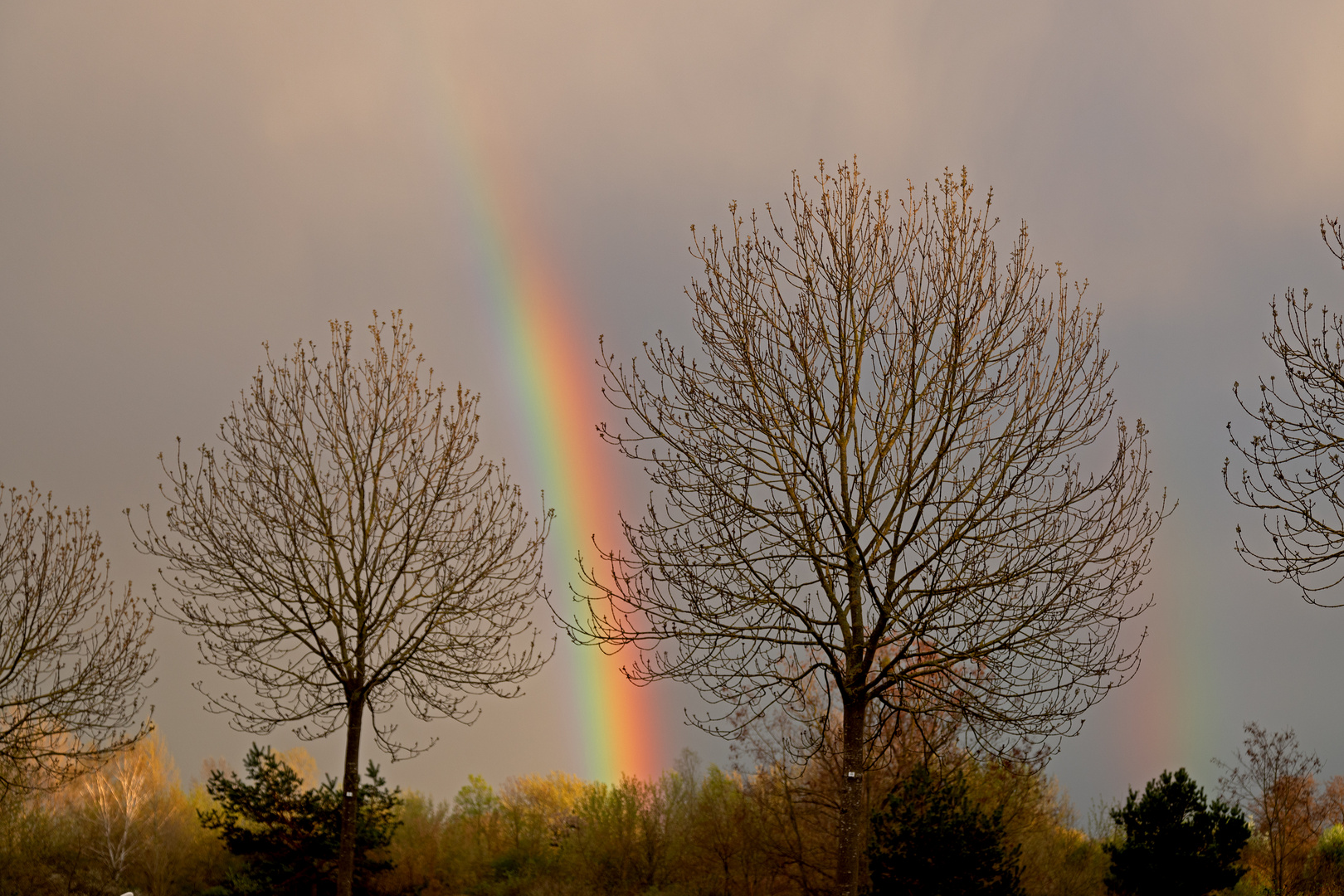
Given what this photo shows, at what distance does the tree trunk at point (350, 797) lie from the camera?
1210cm

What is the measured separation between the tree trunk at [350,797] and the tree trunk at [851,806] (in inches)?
260

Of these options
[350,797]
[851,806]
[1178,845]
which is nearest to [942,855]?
[851,806]

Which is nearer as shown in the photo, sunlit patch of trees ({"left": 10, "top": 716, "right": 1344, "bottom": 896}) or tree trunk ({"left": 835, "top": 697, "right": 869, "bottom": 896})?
tree trunk ({"left": 835, "top": 697, "right": 869, "bottom": 896})

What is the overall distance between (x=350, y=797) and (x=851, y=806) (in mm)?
6812

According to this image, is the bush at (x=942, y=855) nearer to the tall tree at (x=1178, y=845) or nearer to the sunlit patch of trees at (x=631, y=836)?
the sunlit patch of trees at (x=631, y=836)

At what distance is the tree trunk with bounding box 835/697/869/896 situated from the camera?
828cm

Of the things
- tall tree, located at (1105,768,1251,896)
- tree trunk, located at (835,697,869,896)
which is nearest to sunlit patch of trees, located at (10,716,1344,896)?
tall tree, located at (1105,768,1251,896)

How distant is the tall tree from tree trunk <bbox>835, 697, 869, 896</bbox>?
8.49m

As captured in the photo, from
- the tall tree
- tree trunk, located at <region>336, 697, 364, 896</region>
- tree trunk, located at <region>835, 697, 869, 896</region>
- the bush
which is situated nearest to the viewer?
tree trunk, located at <region>835, 697, 869, 896</region>

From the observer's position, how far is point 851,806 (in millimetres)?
8336

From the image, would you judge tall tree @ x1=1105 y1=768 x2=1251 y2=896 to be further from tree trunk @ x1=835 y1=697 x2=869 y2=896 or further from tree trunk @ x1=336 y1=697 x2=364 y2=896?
tree trunk @ x1=336 y1=697 x2=364 y2=896

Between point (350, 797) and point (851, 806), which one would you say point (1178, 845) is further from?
point (350, 797)

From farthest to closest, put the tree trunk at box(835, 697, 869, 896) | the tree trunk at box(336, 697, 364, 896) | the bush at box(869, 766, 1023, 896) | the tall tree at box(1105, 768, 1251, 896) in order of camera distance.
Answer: the tall tree at box(1105, 768, 1251, 896) → the tree trunk at box(336, 697, 364, 896) → the bush at box(869, 766, 1023, 896) → the tree trunk at box(835, 697, 869, 896)

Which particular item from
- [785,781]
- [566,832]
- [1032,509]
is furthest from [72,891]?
[1032,509]
